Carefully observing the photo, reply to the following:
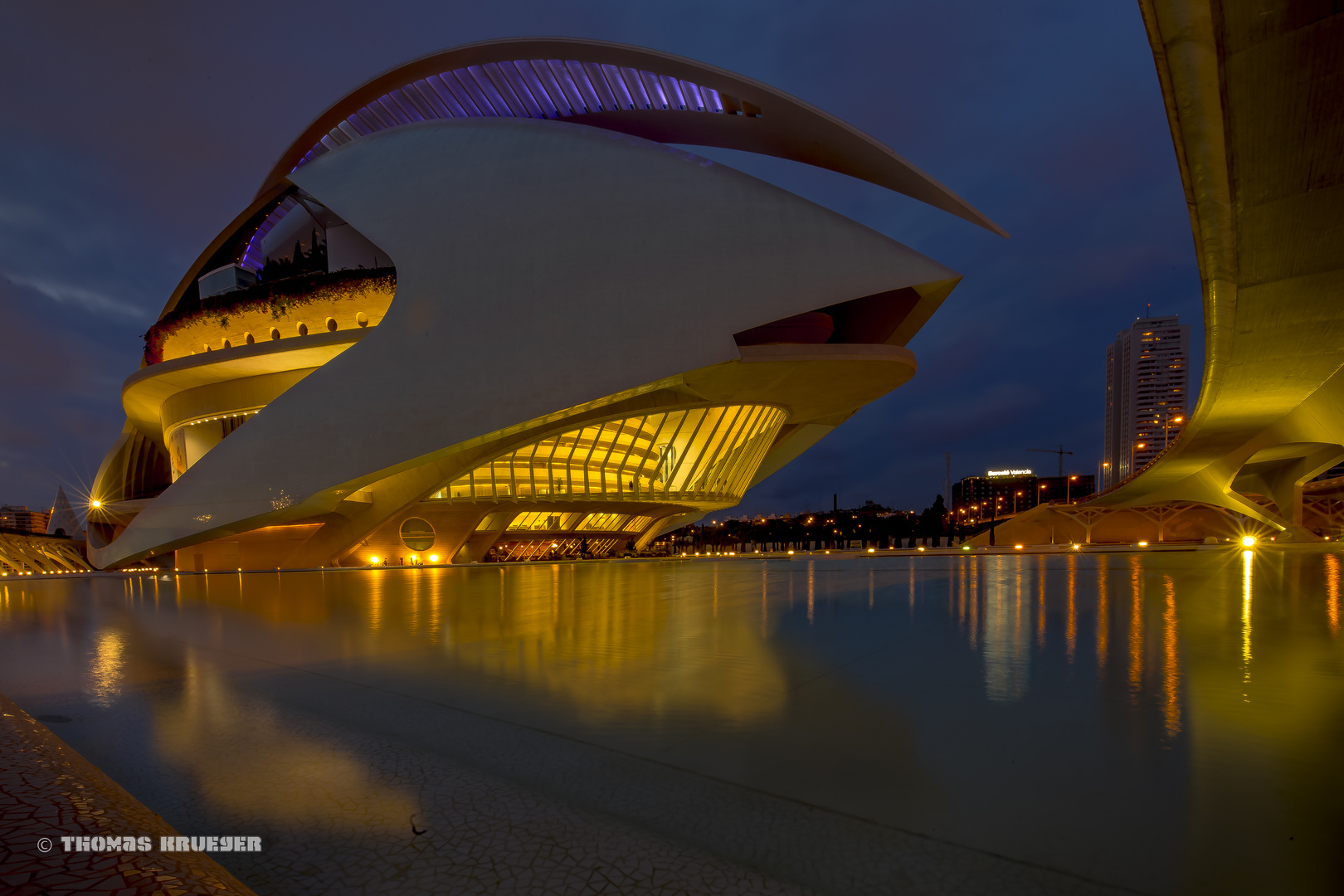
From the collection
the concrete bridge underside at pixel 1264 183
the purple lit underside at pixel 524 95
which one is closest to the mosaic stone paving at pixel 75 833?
the concrete bridge underside at pixel 1264 183

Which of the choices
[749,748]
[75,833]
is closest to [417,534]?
[749,748]

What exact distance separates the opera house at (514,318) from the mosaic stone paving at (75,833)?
13584 mm

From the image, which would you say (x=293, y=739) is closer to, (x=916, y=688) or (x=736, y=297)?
(x=916, y=688)

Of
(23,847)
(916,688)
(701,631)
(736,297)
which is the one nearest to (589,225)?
(736,297)

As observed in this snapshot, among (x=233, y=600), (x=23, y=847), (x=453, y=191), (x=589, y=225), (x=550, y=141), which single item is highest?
(x=550, y=141)

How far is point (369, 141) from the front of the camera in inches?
737

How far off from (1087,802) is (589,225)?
15947 millimetres

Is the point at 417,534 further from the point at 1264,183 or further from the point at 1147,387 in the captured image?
the point at 1147,387

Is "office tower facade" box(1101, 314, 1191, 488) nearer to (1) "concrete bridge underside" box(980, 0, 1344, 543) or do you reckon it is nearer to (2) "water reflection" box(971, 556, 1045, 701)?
(1) "concrete bridge underside" box(980, 0, 1344, 543)

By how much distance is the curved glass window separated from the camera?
759 inches

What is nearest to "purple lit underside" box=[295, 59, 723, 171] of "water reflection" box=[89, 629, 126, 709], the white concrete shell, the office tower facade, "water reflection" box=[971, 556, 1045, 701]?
the white concrete shell

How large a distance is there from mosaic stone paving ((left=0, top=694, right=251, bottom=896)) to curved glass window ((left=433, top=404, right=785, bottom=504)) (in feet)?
56.6

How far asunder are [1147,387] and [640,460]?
104912mm

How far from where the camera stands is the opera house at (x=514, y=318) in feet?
49.4
